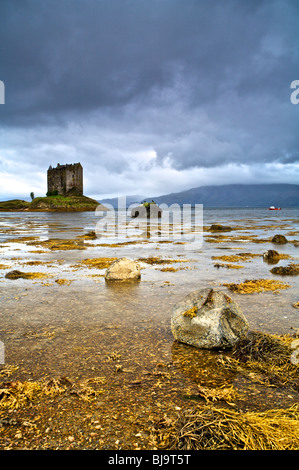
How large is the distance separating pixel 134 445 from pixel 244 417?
4.39ft

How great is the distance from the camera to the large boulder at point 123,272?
1076 centimetres

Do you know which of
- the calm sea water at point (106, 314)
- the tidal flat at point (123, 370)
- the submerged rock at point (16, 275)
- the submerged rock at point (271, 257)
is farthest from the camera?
the submerged rock at point (271, 257)

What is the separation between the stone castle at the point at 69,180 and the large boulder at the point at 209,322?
438 feet

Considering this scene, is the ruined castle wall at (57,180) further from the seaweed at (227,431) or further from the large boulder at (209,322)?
the seaweed at (227,431)

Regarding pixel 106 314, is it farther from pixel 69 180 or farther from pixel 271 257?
pixel 69 180

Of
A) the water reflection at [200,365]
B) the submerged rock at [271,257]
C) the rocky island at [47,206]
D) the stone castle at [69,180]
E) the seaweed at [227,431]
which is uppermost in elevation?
the stone castle at [69,180]

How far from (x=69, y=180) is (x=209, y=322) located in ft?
456

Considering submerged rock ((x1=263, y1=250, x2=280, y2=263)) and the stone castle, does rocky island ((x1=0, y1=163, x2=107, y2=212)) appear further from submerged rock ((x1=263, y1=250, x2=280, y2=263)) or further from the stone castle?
submerged rock ((x1=263, y1=250, x2=280, y2=263))

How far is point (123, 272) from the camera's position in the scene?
427 inches

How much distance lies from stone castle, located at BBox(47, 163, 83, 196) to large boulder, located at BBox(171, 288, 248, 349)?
438ft

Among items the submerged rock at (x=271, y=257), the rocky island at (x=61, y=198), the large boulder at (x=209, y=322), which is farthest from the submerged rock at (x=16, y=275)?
the rocky island at (x=61, y=198)

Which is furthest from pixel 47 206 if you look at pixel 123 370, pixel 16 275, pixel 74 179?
pixel 123 370

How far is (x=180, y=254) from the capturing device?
17.4 meters
